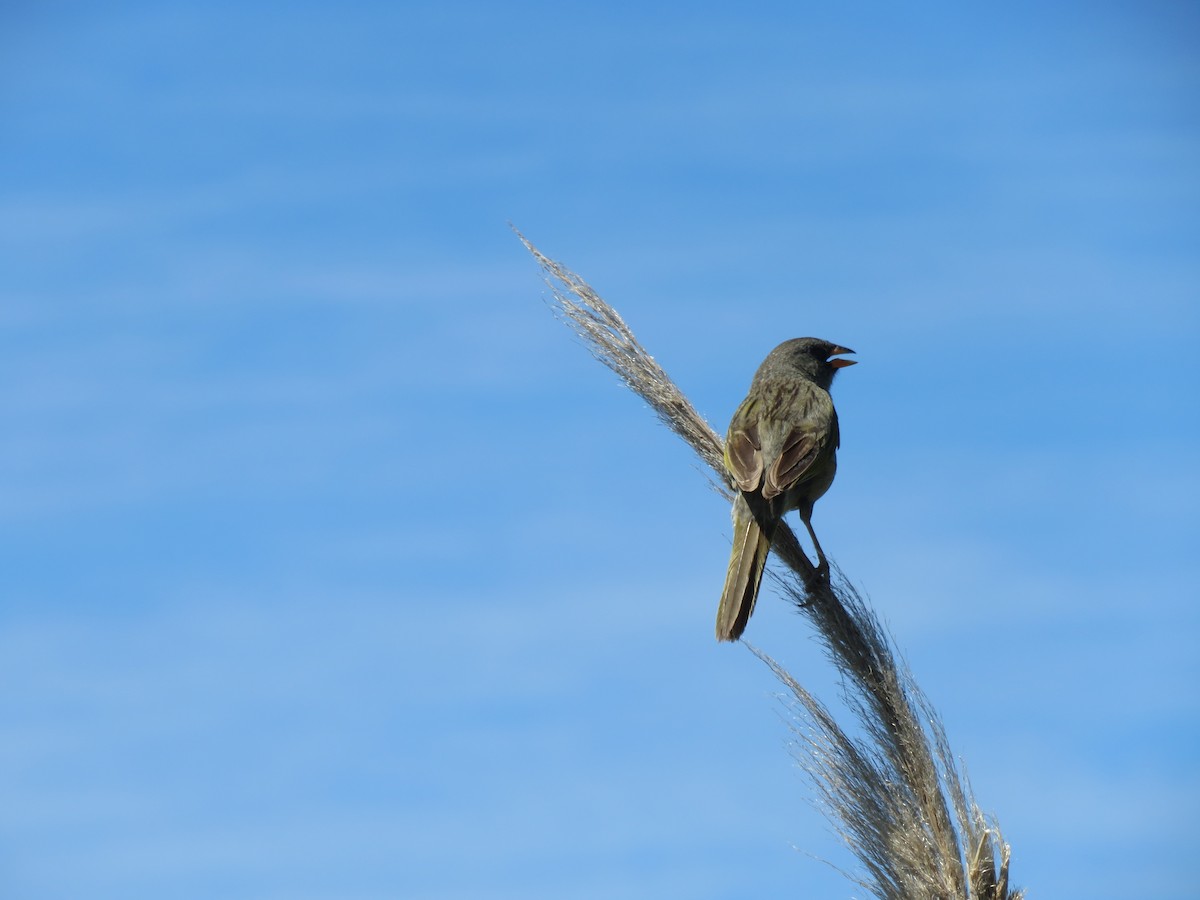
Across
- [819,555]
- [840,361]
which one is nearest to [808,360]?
[840,361]

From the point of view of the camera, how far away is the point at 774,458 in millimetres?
5672

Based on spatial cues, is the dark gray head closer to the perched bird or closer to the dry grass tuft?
the perched bird

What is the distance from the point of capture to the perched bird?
491 centimetres

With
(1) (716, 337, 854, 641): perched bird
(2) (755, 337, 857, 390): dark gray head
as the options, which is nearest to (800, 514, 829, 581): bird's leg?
(1) (716, 337, 854, 641): perched bird

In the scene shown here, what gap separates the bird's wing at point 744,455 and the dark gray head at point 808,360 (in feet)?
4.13

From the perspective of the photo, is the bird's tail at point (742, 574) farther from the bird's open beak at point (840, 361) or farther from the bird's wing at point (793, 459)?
the bird's open beak at point (840, 361)

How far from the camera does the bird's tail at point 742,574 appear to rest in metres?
4.71

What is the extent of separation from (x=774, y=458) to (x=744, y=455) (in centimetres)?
14

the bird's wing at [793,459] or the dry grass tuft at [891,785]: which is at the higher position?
the bird's wing at [793,459]

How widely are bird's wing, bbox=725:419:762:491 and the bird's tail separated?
6.2 inches

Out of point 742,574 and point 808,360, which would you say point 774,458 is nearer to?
point 742,574

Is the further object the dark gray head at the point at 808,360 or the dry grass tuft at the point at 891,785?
the dark gray head at the point at 808,360

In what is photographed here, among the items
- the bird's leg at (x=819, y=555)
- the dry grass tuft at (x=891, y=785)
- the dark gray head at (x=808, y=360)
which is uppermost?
the dark gray head at (x=808, y=360)

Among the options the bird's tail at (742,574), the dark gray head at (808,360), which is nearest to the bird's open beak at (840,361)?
the dark gray head at (808,360)
